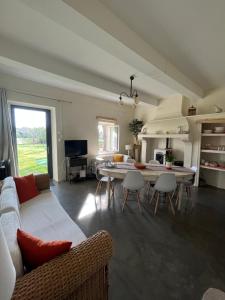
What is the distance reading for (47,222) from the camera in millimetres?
1821

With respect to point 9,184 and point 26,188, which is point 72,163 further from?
point 9,184

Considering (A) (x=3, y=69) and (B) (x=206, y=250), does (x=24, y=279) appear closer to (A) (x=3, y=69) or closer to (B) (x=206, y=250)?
(B) (x=206, y=250)

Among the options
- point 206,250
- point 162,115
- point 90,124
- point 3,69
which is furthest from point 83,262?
point 162,115

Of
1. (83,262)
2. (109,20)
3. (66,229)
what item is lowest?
Answer: (66,229)

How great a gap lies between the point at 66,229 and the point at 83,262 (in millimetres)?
807

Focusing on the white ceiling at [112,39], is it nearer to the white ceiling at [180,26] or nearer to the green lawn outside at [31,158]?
the white ceiling at [180,26]

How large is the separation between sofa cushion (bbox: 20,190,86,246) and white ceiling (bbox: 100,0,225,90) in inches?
97.6

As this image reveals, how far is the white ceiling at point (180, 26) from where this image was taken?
1570 mm

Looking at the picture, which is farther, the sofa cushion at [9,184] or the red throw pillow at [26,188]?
the red throw pillow at [26,188]

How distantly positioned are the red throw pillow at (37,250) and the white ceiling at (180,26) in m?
2.26

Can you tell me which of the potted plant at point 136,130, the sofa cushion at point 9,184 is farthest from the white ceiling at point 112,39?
the potted plant at point 136,130

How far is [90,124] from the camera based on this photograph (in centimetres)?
523

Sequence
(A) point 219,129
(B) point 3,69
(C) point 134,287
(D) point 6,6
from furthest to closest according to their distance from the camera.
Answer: (A) point 219,129 → (B) point 3,69 → (D) point 6,6 → (C) point 134,287

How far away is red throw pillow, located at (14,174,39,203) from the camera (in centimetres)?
232
